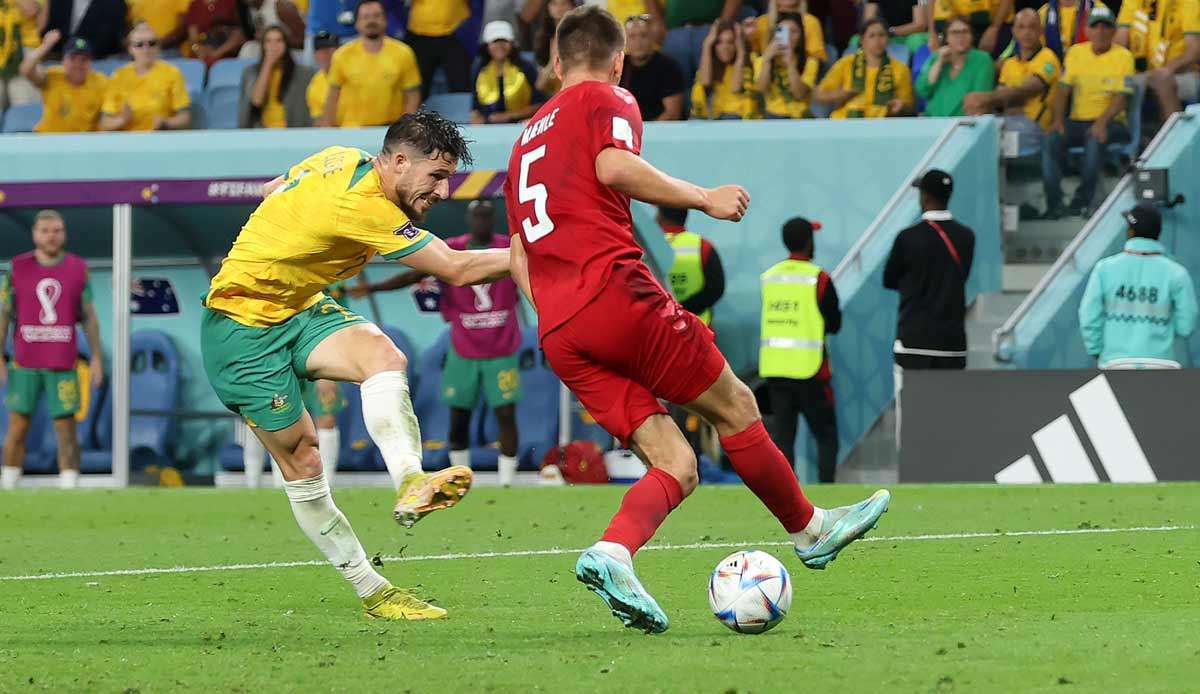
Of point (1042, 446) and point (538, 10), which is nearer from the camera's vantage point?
point (1042, 446)

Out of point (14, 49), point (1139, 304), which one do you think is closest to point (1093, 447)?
point (1139, 304)

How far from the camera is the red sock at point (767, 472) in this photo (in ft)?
19.3

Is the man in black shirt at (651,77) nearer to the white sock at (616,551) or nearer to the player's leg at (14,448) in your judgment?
the player's leg at (14,448)

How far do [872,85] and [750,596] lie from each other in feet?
35.8

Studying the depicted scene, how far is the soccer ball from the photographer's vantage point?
5.63m

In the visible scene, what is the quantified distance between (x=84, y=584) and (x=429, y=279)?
8681 mm

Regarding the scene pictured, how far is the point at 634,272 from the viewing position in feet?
18.7

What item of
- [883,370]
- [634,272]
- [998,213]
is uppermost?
[634,272]

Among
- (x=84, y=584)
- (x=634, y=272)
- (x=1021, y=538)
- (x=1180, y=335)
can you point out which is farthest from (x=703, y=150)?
(x=634, y=272)

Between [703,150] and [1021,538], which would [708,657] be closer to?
[1021,538]

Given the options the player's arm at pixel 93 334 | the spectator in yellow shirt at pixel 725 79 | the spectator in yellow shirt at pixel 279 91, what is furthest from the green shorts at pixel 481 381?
the spectator in yellow shirt at pixel 279 91

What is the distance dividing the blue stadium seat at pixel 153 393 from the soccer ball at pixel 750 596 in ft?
39.5

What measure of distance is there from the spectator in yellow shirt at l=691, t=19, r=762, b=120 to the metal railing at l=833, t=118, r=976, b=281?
5.36 feet

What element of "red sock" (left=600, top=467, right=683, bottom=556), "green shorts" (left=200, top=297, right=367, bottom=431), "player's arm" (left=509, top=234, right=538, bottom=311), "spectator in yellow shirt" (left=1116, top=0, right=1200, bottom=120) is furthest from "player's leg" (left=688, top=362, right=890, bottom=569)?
"spectator in yellow shirt" (left=1116, top=0, right=1200, bottom=120)
